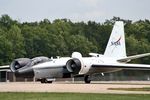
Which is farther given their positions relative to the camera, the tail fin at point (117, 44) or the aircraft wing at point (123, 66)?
the tail fin at point (117, 44)

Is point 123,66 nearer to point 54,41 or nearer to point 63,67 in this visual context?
point 63,67

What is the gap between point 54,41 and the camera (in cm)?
12988

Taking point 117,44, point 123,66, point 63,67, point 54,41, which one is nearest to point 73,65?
point 63,67

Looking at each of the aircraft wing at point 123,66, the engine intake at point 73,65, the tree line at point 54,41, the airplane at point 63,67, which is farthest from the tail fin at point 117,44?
the tree line at point 54,41

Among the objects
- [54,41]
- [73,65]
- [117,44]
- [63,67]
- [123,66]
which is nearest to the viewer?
[73,65]

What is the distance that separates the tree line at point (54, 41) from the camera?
121 m

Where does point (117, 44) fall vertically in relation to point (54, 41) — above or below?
below

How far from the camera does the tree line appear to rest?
12094 cm

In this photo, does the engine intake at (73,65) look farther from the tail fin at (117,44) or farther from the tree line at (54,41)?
the tree line at (54,41)

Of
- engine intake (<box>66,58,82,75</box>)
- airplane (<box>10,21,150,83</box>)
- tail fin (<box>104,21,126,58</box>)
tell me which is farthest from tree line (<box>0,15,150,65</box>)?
engine intake (<box>66,58,82,75</box>)

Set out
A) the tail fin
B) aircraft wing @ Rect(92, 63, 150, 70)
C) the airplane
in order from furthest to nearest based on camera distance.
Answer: the tail fin
aircraft wing @ Rect(92, 63, 150, 70)
the airplane

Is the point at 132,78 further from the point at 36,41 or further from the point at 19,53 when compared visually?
the point at 36,41

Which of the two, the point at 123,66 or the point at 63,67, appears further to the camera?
the point at 123,66

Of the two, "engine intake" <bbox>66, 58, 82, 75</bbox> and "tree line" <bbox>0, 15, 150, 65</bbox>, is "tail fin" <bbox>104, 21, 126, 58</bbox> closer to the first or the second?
"engine intake" <bbox>66, 58, 82, 75</bbox>
